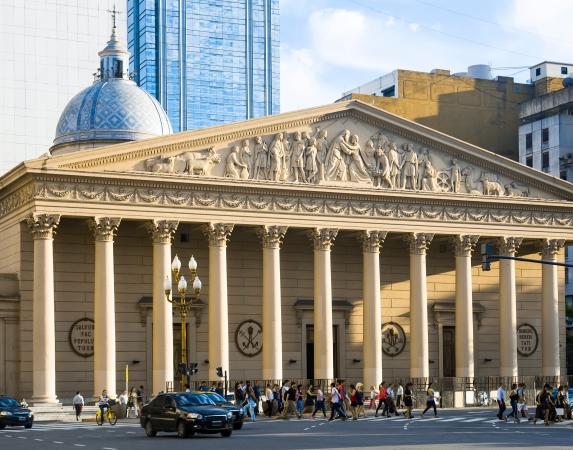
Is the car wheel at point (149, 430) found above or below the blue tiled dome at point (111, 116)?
below

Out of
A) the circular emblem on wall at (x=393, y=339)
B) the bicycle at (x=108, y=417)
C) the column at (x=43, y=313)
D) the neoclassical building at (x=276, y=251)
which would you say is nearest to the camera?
the bicycle at (x=108, y=417)

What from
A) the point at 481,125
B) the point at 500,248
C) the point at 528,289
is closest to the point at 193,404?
the point at 500,248

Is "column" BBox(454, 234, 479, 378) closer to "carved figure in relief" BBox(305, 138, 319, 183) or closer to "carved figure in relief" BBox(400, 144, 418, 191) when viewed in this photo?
"carved figure in relief" BBox(400, 144, 418, 191)

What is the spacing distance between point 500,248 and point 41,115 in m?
51.2

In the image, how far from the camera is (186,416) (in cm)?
4281

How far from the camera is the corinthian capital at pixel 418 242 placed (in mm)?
71938

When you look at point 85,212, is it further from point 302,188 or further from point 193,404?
point 193,404

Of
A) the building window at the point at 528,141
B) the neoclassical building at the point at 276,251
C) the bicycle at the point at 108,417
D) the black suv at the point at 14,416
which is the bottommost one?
the bicycle at the point at 108,417

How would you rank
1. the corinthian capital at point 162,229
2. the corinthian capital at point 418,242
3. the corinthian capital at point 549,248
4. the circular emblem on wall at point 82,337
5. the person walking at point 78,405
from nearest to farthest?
1. the person walking at point 78,405
2. the corinthian capital at point 162,229
3. the circular emblem on wall at point 82,337
4. the corinthian capital at point 418,242
5. the corinthian capital at point 549,248

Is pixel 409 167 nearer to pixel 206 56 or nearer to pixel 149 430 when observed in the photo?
pixel 149 430

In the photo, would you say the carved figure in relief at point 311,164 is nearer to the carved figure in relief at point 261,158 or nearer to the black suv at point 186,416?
the carved figure in relief at point 261,158

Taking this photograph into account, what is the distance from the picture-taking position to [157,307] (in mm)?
64750

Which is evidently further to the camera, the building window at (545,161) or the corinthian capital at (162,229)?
the building window at (545,161)

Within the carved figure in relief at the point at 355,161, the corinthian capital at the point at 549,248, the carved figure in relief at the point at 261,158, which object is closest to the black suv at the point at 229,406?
the carved figure in relief at the point at 261,158
